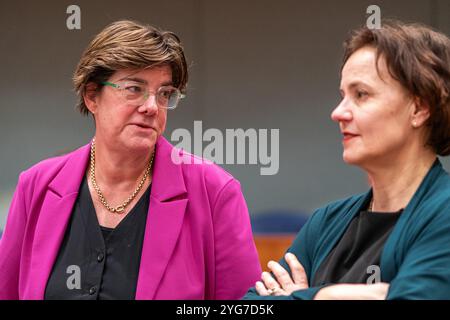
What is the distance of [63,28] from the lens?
5.36 meters

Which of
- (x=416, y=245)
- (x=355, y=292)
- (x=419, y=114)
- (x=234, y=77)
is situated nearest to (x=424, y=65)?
(x=419, y=114)

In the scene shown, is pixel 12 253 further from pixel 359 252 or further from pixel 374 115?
pixel 374 115

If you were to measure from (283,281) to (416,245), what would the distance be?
A: 0.40m

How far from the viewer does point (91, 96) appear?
7.91 feet

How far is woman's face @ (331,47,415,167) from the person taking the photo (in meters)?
1.71

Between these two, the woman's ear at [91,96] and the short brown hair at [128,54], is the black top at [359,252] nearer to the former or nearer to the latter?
the short brown hair at [128,54]

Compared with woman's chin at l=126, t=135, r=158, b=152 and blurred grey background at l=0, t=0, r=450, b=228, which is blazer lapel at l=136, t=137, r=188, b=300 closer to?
woman's chin at l=126, t=135, r=158, b=152

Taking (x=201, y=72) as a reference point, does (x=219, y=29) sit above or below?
above

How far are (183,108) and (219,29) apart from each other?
680 millimetres

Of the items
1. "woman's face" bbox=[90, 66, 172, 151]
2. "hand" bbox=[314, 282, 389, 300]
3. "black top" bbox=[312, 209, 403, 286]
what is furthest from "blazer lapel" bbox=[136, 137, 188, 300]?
"hand" bbox=[314, 282, 389, 300]
